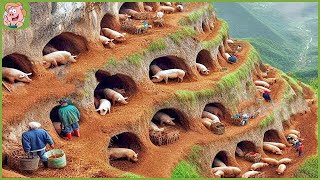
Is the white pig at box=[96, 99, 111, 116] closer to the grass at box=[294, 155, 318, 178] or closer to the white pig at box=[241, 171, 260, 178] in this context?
the white pig at box=[241, 171, 260, 178]

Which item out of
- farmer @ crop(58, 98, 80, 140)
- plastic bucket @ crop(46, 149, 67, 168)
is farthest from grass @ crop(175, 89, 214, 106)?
plastic bucket @ crop(46, 149, 67, 168)

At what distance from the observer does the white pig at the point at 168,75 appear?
35500 millimetres

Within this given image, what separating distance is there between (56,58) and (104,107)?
4635 mm

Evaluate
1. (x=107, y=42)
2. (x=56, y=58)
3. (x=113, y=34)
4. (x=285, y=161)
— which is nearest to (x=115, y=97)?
(x=56, y=58)

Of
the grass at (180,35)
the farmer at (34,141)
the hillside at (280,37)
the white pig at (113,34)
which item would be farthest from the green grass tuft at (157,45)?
the hillside at (280,37)

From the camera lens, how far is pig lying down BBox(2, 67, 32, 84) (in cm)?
2678

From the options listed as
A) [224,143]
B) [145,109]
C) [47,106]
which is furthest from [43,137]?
[224,143]

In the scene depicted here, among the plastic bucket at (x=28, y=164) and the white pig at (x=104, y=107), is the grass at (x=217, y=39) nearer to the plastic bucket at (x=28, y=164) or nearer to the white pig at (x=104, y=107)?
the white pig at (x=104, y=107)

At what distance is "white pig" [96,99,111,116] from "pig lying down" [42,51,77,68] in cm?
369

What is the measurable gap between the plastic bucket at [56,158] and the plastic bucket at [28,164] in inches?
31.8

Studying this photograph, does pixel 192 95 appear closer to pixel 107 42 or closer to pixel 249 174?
pixel 249 174

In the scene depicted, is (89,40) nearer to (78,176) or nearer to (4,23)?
(4,23)

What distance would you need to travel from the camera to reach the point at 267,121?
39.2 metres

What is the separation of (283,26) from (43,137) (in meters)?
176
